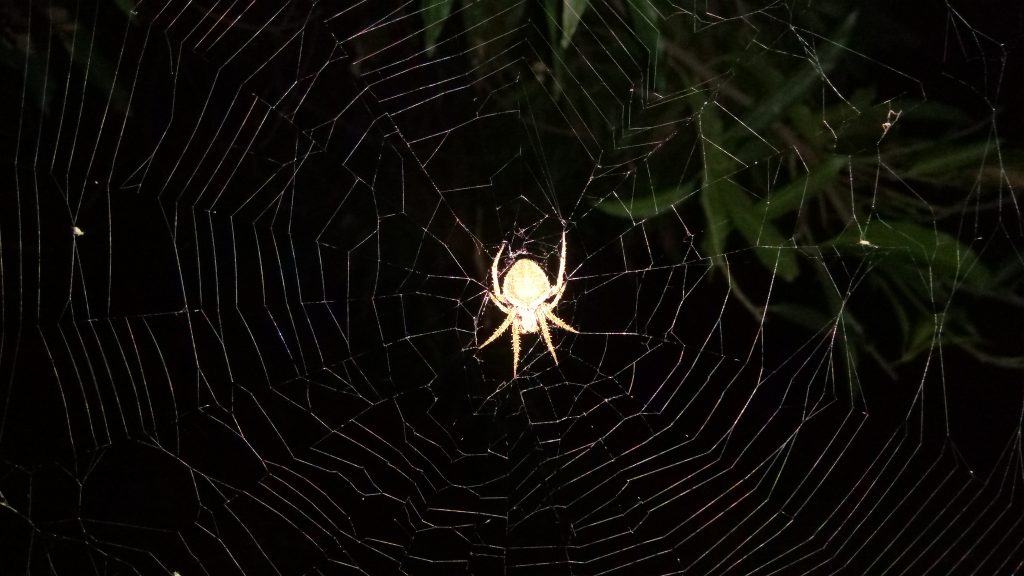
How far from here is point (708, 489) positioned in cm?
162

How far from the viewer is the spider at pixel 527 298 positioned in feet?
6.40

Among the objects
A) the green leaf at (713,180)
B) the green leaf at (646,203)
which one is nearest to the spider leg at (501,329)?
the green leaf at (646,203)

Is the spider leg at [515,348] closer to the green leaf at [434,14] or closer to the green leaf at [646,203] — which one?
the green leaf at [646,203]

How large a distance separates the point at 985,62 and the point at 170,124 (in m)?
1.46

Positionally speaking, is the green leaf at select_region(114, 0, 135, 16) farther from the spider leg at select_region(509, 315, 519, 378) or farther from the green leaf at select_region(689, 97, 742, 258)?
the spider leg at select_region(509, 315, 519, 378)

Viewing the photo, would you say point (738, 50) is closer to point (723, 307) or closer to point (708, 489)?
point (723, 307)

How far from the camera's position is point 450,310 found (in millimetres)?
1630

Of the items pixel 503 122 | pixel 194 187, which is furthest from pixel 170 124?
pixel 503 122

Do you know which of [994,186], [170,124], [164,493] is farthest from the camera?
[164,493]

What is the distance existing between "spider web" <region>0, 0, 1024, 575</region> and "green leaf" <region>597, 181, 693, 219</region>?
0.01 metres

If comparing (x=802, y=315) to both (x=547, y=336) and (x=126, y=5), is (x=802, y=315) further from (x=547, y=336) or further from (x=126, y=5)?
(x=126, y=5)

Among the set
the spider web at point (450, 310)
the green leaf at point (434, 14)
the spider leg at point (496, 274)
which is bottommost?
the spider web at point (450, 310)

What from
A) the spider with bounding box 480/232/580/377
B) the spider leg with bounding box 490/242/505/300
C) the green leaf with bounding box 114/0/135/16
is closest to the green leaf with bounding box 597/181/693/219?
the spider leg with bounding box 490/242/505/300

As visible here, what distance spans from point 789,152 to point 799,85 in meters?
0.13
